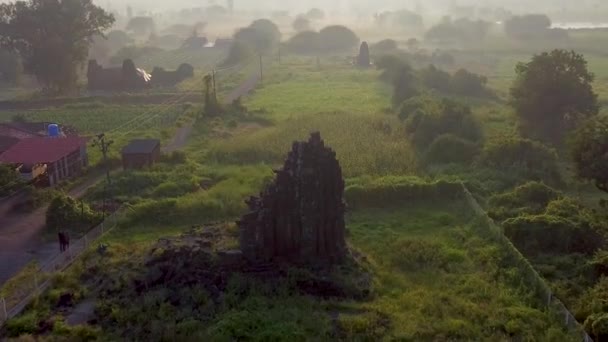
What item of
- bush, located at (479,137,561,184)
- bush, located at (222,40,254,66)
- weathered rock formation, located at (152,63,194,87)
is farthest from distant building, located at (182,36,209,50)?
bush, located at (479,137,561,184)

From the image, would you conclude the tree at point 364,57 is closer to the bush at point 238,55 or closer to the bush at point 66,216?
the bush at point 238,55

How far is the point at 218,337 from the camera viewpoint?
18.1 meters

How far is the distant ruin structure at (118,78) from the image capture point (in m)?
73.5

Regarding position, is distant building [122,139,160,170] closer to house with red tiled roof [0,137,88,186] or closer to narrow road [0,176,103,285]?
house with red tiled roof [0,137,88,186]

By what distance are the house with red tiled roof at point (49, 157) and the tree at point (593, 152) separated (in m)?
25.9

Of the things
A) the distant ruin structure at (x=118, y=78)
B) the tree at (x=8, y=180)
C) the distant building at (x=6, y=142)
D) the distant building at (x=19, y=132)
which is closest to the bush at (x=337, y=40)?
the distant ruin structure at (x=118, y=78)

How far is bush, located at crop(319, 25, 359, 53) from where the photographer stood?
11919 centimetres

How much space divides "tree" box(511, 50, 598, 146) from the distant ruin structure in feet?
145

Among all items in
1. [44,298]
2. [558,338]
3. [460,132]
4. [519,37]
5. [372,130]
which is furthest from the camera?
[519,37]

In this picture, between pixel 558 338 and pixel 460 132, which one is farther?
pixel 460 132

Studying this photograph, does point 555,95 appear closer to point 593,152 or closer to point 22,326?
point 593,152

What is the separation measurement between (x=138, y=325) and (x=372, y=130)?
1147 inches

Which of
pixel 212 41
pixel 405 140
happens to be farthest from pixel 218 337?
pixel 212 41

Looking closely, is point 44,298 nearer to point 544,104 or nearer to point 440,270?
point 440,270
